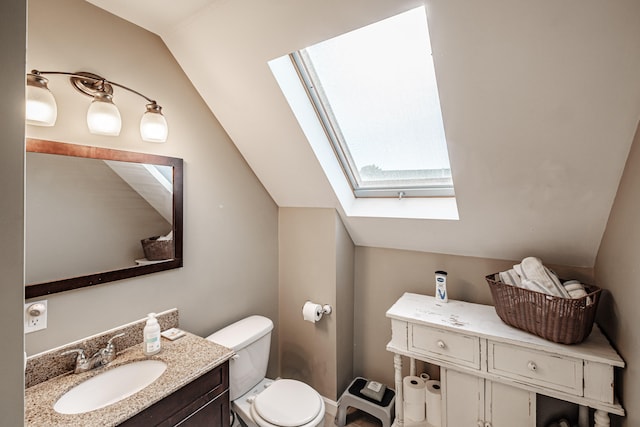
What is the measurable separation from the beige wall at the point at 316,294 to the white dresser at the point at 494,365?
1.57 ft

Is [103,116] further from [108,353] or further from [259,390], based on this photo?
[259,390]

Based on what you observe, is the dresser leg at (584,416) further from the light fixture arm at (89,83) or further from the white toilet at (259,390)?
the light fixture arm at (89,83)

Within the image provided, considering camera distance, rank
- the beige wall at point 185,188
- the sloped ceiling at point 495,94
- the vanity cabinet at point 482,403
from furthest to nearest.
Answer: the vanity cabinet at point 482,403 → the beige wall at point 185,188 → the sloped ceiling at point 495,94

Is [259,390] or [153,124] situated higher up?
[153,124]

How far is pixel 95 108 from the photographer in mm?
1167

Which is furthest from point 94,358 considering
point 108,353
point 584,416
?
point 584,416

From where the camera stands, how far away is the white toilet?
4.78 ft

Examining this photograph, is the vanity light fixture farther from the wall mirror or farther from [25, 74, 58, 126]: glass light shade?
the wall mirror

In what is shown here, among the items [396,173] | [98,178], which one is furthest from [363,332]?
[98,178]

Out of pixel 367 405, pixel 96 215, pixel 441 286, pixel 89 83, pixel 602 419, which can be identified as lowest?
pixel 367 405

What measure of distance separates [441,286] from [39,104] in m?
2.06

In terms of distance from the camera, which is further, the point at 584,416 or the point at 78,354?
the point at 584,416

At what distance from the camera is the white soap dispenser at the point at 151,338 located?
130 cm

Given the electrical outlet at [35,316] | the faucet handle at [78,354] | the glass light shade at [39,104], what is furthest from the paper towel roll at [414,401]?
the glass light shade at [39,104]
